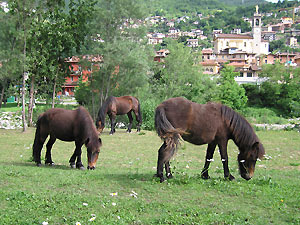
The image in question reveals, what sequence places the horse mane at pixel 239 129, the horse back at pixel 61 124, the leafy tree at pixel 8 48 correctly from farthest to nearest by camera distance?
the leafy tree at pixel 8 48
the horse back at pixel 61 124
the horse mane at pixel 239 129

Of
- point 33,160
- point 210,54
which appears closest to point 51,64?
point 33,160

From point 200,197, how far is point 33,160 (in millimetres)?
5856

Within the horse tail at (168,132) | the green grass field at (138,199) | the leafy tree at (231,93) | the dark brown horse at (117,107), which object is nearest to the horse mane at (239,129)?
the green grass field at (138,199)

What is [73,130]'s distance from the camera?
9453mm

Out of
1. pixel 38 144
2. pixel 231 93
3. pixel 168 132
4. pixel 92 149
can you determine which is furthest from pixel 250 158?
pixel 231 93

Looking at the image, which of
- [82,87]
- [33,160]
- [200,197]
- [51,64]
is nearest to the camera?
[200,197]

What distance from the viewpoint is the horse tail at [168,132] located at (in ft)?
23.2

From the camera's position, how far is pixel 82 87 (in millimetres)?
32250

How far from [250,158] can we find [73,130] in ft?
15.7

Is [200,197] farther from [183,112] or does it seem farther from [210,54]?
[210,54]

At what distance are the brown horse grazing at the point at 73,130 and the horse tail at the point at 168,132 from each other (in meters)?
2.66

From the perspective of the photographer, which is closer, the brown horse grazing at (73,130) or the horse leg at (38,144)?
the brown horse grazing at (73,130)

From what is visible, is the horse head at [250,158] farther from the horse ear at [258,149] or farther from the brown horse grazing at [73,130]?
the brown horse grazing at [73,130]

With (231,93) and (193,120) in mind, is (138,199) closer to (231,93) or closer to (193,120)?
(193,120)
